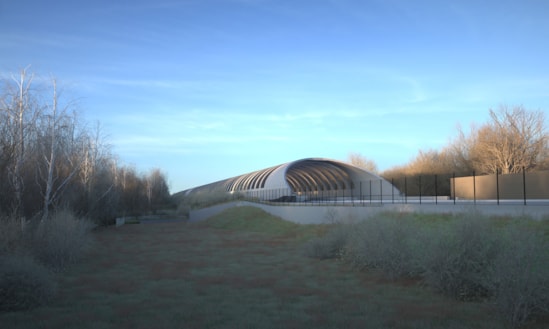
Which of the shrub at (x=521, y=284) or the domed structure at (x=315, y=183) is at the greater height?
the domed structure at (x=315, y=183)

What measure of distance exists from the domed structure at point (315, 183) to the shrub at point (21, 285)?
112 feet

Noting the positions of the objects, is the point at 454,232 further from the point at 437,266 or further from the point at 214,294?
the point at 214,294

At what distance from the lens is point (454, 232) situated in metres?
10.3

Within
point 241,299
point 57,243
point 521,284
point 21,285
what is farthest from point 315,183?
point 521,284

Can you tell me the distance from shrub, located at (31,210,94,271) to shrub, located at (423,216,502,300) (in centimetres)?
1166

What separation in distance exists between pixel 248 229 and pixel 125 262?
17070mm

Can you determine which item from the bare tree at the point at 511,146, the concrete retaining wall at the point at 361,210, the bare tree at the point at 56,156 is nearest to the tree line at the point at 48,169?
the bare tree at the point at 56,156

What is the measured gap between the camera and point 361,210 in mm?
25438

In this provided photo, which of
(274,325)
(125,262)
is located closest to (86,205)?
(125,262)

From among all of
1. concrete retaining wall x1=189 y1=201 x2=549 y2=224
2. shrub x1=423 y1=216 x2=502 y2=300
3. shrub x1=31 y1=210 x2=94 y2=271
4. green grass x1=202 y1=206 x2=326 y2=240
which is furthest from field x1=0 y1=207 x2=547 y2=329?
green grass x1=202 y1=206 x2=326 y2=240

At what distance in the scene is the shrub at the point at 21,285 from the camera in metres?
9.19

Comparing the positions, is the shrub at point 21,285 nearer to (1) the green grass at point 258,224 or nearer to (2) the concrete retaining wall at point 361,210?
(2) the concrete retaining wall at point 361,210

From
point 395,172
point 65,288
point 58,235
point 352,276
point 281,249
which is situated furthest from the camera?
point 395,172

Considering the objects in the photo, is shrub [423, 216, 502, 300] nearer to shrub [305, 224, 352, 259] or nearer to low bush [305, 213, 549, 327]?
low bush [305, 213, 549, 327]
